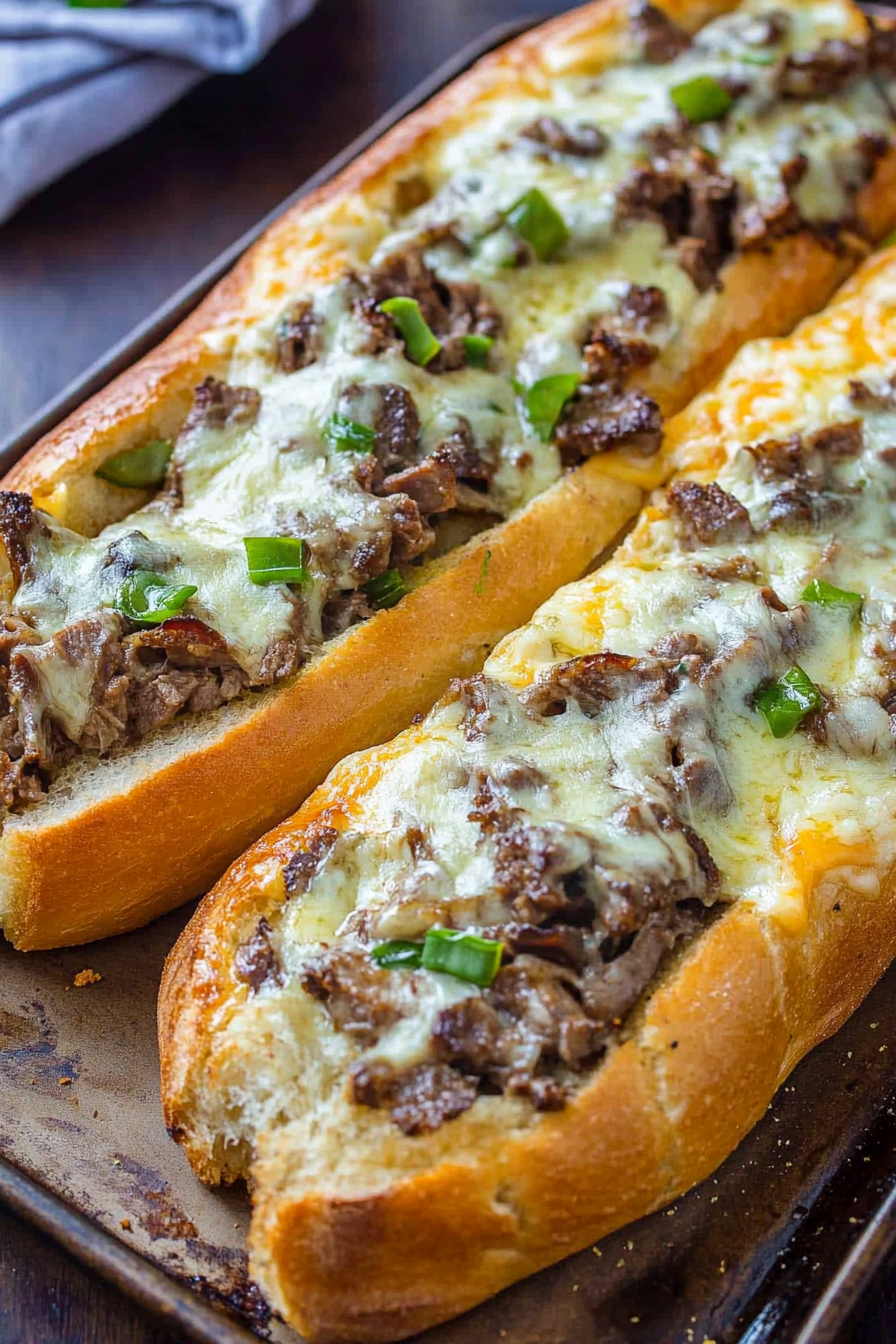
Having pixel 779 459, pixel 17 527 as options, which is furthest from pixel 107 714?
pixel 779 459

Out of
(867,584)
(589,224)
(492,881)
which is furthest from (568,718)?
(589,224)

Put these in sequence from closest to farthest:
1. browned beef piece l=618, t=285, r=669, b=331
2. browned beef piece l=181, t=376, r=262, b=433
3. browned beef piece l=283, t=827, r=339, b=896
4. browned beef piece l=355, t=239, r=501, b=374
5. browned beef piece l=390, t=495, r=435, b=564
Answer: browned beef piece l=283, t=827, r=339, b=896 < browned beef piece l=390, t=495, r=435, b=564 < browned beef piece l=181, t=376, r=262, b=433 < browned beef piece l=355, t=239, r=501, b=374 < browned beef piece l=618, t=285, r=669, b=331

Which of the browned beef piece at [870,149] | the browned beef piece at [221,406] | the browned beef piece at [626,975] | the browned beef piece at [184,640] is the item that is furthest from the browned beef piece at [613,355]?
the browned beef piece at [626,975]

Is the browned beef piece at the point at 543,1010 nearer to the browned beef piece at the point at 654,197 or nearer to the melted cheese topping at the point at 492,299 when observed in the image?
the melted cheese topping at the point at 492,299

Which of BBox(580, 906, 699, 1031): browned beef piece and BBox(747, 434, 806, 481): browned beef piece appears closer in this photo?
BBox(580, 906, 699, 1031): browned beef piece

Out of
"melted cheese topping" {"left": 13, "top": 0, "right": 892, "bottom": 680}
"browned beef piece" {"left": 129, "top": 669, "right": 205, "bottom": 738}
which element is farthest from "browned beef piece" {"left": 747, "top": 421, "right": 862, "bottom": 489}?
"browned beef piece" {"left": 129, "top": 669, "right": 205, "bottom": 738}

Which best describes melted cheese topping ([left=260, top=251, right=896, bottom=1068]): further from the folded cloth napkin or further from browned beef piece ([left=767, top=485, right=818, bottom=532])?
the folded cloth napkin

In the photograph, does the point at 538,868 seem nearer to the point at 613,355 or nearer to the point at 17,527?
the point at 17,527

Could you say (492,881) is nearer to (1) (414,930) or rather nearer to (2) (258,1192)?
(1) (414,930)
